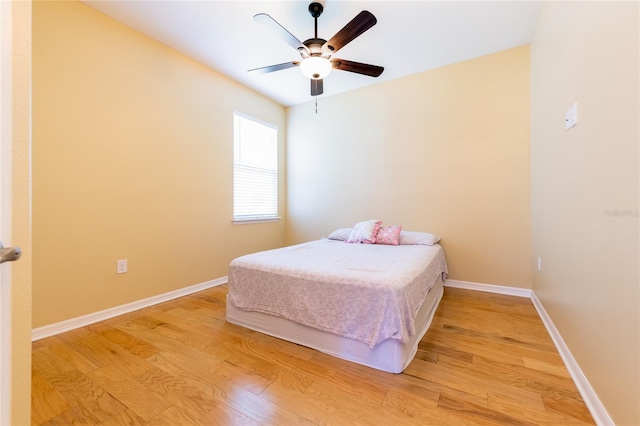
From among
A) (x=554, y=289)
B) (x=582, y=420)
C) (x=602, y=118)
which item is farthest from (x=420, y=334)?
(x=602, y=118)

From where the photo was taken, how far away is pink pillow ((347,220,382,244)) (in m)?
3.13

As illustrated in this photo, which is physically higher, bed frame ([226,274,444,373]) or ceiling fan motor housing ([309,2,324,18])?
ceiling fan motor housing ([309,2,324,18])

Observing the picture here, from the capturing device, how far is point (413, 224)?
132 inches

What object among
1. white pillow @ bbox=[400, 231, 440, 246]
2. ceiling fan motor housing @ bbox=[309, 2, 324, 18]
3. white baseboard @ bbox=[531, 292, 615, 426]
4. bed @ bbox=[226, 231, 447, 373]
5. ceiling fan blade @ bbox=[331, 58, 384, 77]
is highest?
ceiling fan motor housing @ bbox=[309, 2, 324, 18]

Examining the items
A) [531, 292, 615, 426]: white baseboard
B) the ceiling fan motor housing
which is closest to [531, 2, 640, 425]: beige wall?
[531, 292, 615, 426]: white baseboard

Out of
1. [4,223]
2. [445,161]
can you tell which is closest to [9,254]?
[4,223]

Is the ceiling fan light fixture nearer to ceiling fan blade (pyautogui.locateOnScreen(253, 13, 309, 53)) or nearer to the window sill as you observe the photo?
ceiling fan blade (pyautogui.locateOnScreen(253, 13, 309, 53))

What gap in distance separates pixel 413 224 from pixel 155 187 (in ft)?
9.72

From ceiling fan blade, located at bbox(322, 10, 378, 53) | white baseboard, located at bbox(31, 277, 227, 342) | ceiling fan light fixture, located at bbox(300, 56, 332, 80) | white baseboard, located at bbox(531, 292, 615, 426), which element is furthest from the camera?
ceiling fan light fixture, located at bbox(300, 56, 332, 80)

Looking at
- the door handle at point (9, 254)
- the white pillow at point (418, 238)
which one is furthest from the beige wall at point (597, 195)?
the door handle at point (9, 254)

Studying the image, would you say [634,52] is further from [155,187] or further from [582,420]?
[155,187]

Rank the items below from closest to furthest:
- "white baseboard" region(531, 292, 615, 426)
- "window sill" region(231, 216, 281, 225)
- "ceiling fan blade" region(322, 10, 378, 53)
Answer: "white baseboard" region(531, 292, 615, 426) → "ceiling fan blade" region(322, 10, 378, 53) → "window sill" region(231, 216, 281, 225)

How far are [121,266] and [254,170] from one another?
200 cm

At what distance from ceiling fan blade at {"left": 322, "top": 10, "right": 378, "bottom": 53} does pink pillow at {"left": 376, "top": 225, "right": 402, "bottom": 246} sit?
195 cm
